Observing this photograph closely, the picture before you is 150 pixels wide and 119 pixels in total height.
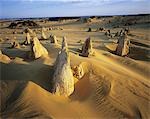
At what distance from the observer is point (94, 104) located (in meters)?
7.65

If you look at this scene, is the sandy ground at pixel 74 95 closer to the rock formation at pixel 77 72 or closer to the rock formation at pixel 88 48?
the rock formation at pixel 77 72

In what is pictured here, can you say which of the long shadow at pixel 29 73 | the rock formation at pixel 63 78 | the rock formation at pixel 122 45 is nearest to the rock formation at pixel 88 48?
the rock formation at pixel 122 45

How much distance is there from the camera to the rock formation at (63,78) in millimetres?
7845

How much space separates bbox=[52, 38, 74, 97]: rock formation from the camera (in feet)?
25.7

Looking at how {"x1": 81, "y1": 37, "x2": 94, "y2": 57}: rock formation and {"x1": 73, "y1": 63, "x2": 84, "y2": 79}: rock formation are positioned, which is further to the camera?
{"x1": 81, "y1": 37, "x2": 94, "y2": 57}: rock formation

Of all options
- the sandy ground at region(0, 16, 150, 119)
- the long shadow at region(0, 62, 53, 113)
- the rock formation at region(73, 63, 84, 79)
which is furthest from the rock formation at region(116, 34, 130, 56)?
the long shadow at region(0, 62, 53, 113)

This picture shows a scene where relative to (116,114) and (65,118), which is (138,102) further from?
(65,118)

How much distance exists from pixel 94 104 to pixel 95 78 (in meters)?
1.27

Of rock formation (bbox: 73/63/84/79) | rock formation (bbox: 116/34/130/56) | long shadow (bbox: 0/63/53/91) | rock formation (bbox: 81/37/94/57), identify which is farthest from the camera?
rock formation (bbox: 116/34/130/56)

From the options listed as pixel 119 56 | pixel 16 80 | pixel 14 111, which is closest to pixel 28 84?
pixel 16 80

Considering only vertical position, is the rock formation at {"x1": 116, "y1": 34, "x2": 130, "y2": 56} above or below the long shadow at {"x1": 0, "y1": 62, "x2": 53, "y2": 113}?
below

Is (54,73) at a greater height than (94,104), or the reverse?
(54,73)

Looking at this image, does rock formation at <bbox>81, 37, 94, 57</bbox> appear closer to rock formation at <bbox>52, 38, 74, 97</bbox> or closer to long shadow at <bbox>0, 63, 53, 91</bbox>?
long shadow at <bbox>0, 63, 53, 91</bbox>

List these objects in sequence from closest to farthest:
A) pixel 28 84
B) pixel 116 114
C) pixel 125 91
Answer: pixel 116 114
pixel 28 84
pixel 125 91
